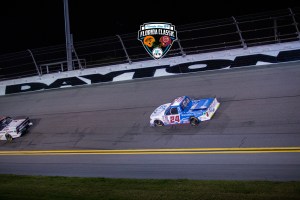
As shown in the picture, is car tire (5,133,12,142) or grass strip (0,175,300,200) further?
car tire (5,133,12,142)

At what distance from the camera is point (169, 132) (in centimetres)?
1327

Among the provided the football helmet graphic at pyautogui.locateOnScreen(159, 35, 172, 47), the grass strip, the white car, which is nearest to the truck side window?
the grass strip

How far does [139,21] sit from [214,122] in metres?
13.8

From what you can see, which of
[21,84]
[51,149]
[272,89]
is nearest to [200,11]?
[272,89]

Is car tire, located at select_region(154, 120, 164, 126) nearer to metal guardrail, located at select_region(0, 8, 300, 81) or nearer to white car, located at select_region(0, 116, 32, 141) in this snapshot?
metal guardrail, located at select_region(0, 8, 300, 81)

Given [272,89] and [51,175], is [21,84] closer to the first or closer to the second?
[51,175]

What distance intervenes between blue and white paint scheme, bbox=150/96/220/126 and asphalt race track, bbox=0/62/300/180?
0.86 ft

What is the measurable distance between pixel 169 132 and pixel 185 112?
942 mm

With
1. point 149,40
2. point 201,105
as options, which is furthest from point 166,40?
point 201,105

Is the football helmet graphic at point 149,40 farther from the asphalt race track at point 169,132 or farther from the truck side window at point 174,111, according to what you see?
the truck side window at point 174,111

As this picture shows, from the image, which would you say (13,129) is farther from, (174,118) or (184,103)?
(184,103)

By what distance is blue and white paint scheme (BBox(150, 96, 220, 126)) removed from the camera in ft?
42.8

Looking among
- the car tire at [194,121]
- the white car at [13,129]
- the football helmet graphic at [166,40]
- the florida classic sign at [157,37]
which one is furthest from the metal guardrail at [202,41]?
the car tire at [194,121]

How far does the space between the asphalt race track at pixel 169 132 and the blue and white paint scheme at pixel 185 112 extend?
0.26 metres
